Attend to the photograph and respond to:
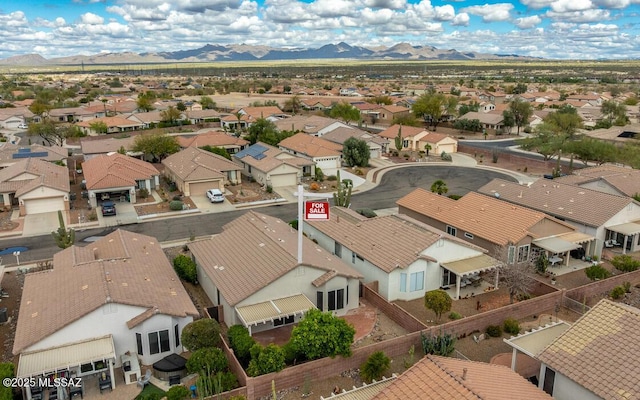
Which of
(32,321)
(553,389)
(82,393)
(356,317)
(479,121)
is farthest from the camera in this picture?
(479,121)

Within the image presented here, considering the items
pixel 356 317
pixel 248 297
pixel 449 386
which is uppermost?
pixel 449 386

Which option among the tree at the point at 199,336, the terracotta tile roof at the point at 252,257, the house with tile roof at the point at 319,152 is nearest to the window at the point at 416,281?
the terracotta tile roof at the point at 252,257

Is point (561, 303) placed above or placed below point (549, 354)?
below

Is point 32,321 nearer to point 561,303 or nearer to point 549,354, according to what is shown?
point 549,354

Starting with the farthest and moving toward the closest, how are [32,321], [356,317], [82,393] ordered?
[356,317], [32,321], [82,393]

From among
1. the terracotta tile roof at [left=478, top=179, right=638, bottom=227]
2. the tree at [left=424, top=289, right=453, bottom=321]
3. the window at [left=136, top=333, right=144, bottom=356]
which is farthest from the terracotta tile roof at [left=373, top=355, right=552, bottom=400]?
→ the terracotta tile roof at [left=478, top=179, right=638, bottom=227]

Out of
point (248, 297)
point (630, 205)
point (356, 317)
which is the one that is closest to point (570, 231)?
point (630, 205)

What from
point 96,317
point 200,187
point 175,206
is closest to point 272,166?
A: point 200,187
